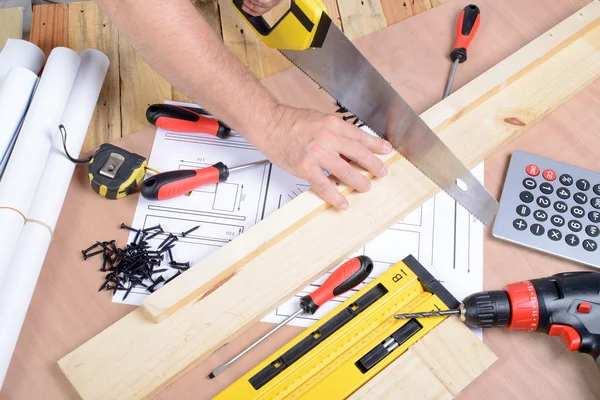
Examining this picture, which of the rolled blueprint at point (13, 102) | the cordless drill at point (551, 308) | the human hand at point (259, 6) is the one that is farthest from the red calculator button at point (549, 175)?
the rolled blueprint at point (13, 102)

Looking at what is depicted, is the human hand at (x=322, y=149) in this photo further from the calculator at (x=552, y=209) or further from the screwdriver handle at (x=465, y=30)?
the screwdriver handle at (x=465, y=30)

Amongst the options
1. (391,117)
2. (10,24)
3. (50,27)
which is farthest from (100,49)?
(391,117)

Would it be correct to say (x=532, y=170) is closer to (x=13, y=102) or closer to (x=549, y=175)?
(x=549, y=175)

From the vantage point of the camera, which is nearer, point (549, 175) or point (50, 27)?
point (549, 175)

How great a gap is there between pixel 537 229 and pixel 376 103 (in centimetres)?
42

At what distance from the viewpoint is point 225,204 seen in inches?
54.9

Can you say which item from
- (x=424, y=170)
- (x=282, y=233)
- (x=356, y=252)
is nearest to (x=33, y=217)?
(x=282, y=233)

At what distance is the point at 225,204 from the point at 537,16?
0.97 meters

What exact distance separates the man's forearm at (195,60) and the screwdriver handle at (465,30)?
1.69ft

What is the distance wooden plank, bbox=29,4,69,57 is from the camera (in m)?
1.63

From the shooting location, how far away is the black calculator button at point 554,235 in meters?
1.33

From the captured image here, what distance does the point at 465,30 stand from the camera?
161 centimetres

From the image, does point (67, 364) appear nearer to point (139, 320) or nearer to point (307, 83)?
point (139, 320)

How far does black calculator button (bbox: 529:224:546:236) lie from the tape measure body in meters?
0.83
